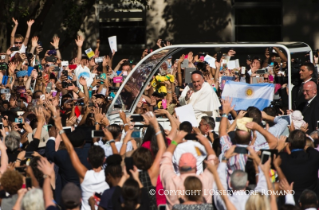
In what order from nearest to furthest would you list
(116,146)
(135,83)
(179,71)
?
(116,146) < (135,83) < (179,71)

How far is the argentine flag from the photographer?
11.0m

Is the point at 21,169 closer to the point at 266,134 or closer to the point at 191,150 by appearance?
the point at 191,150

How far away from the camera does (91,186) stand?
718cm

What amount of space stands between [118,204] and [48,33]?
15052 millimetres

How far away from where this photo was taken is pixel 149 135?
8.09 meters

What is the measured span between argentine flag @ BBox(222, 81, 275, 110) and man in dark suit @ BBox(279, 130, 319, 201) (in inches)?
130

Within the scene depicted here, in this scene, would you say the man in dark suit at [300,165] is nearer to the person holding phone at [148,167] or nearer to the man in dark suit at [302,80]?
the person holding phone at [148,167]

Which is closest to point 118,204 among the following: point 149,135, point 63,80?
point 149,135

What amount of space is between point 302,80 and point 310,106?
0.56 meters

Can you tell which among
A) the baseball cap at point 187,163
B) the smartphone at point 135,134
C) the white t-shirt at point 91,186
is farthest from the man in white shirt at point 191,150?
the white t-shirt at point 91,186

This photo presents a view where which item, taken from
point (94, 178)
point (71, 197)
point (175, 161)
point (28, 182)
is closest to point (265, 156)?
point (175, 161)

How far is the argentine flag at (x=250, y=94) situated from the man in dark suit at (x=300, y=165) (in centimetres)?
330

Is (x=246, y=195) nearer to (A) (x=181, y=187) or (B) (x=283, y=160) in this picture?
(A) (x=181, y=187)

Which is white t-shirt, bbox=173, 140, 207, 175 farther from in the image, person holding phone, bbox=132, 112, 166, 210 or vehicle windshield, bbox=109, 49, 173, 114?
vehicle windshield, bbox=109, 49, 173, 114
